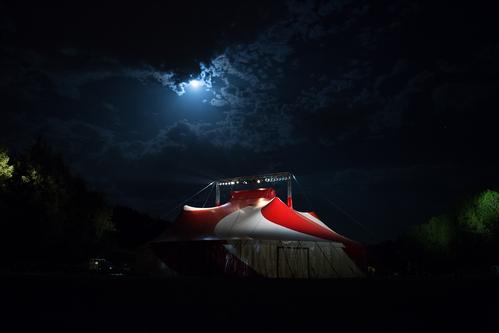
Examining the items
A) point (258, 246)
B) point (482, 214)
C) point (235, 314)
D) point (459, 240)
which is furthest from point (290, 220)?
point (459, 240)

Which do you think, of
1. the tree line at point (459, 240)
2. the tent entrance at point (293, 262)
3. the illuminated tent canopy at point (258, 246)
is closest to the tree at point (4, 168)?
the illuminated tent canopy at point (258, 246)

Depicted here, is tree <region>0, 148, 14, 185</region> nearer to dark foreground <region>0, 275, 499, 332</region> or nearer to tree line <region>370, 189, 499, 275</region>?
dark foreground <region>0, 275, 499, 332</region>

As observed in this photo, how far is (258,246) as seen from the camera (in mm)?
15656

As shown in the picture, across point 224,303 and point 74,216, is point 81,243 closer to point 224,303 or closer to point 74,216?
point 74,216

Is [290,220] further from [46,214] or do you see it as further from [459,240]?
[459,240]

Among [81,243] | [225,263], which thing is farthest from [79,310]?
[81,243]

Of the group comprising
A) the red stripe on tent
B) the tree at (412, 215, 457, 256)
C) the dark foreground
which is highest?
the tree at (412, 215, 457, 256)

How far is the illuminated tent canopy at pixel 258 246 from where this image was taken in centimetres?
1561

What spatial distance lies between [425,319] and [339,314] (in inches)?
32.4

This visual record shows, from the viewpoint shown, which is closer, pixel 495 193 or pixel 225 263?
pixel 225 263

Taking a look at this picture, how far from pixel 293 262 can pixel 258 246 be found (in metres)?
1.55

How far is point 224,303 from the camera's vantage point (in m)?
5.31

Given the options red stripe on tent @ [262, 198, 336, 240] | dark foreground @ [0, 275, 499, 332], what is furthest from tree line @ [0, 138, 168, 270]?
dark foreground @ [0, 275, 499, 332]

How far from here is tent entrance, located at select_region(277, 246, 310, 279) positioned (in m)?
15.9
